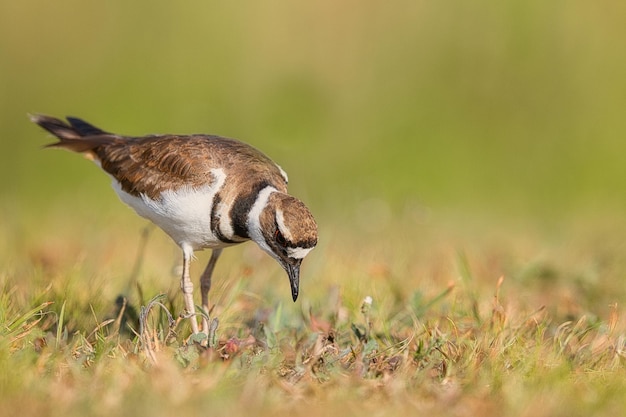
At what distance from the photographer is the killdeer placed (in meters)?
4.96

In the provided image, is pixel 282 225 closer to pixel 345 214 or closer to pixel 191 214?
pixel 191 214

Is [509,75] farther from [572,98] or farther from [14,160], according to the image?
[14,160]

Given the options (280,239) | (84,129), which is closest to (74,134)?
(84,129)

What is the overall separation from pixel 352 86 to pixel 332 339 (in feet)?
25.0

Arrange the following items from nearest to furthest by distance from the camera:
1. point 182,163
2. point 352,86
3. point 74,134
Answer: point 182,163, point 74,134, point 352,86

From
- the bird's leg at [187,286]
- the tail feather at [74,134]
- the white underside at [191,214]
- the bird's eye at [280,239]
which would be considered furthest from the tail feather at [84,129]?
the bird's eye at [280,239]

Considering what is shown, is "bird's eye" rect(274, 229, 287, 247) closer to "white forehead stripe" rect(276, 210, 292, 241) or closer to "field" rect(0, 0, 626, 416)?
"white forehead stripe" rect(276, 210, 292, 241)

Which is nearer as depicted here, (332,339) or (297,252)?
(332,339)

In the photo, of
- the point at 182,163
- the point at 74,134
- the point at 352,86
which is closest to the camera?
the point at 182,163

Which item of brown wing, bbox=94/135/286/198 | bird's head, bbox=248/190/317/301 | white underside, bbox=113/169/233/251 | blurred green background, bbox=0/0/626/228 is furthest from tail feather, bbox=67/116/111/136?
blurred green background, bbox=0/0/626/228

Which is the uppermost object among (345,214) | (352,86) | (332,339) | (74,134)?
(74,134)

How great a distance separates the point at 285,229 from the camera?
192 inches

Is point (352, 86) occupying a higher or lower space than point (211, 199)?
lower

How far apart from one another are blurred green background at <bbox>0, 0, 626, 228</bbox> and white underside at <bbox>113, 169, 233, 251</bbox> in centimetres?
620
